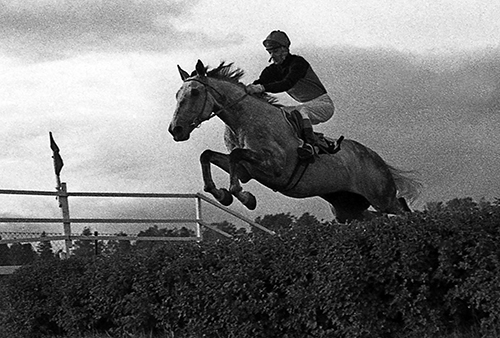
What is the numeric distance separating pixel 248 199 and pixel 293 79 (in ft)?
5.29

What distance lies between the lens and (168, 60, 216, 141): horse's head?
9.99 metres

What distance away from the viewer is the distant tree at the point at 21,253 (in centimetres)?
1438

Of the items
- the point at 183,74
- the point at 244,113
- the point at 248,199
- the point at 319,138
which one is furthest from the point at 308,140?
the point at 183,74

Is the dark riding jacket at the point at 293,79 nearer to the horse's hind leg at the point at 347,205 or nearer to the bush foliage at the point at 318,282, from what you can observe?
the horse's hind leg at the point at 347,205

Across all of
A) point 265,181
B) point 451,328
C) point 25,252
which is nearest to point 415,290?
point 451,328

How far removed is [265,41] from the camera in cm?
1075

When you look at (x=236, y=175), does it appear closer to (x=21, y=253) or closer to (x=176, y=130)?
(x=176, y=130)

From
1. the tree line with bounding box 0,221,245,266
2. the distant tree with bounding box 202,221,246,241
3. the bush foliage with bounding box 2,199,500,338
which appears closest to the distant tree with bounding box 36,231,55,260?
the tree line with bounding box 0,221,245,266

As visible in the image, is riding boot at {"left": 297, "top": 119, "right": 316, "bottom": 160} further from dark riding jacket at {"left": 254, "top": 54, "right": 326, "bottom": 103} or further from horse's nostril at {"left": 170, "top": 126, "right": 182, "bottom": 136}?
horse's nostril at {"left": 170, "top": 126, "right": 182, "bottom": 136}

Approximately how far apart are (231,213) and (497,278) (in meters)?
9.98

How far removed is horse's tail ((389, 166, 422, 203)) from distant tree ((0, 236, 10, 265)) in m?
6.30

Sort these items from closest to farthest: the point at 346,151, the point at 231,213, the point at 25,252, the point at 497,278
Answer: the point at 497,278 → the point at 346,151 → the point at 25,252 → the point at 231,213

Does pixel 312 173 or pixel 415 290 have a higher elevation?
pixel 312 173

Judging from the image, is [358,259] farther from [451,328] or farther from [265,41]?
[265,41]
